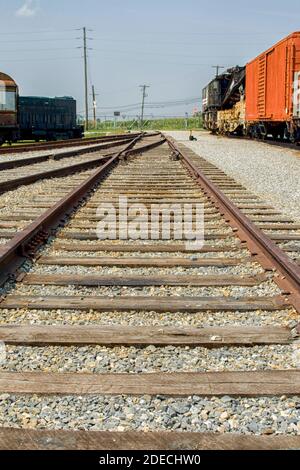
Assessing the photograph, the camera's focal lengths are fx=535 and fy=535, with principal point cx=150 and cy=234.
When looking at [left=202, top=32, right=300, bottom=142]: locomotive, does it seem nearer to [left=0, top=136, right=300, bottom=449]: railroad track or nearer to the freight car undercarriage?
the freight car undercarriage

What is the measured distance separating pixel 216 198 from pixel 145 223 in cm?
162

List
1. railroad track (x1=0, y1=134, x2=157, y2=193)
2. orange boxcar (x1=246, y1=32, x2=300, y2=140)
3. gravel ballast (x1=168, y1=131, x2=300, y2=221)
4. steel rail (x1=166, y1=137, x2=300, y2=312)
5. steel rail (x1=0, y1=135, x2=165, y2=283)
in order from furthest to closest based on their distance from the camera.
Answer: orange boxcar (x1=246, y1=32, x2=300, y2=140) < railroad track (x1=0, y1=134, x2=157, y2=193) < gravel ballast (x1=168, y1=131, x2=300, y2=221) < steel rail (x1=0, y1=135, x2=165, y2=283) < steel rail (x1=166, y1=137, x2=300, y2=312)

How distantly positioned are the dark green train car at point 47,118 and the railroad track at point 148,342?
27.9 m

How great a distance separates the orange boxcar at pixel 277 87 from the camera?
16359 millimetres

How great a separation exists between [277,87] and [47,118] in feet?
59.1

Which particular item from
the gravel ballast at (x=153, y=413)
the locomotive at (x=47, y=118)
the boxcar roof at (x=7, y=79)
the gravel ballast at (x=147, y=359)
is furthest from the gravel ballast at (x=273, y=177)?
the locomotive at (x=47, y=118)

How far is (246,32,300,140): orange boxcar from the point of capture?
1636 centimetres

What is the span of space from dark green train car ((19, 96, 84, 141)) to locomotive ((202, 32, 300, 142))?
989 cm

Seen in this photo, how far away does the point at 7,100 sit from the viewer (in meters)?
23.4

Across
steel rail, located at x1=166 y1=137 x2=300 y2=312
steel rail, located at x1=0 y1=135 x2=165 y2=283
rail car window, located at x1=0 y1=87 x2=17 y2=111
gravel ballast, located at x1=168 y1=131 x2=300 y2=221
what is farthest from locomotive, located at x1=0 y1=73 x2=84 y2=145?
steel rail, located at x1=166 y1=137 x2=300 y2=312

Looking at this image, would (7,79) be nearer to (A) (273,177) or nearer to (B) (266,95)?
(B) (266,95)

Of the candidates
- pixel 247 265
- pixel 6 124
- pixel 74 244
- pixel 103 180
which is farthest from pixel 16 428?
pixel 6 124

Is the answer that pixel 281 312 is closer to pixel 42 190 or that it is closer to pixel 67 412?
pixel 67 412

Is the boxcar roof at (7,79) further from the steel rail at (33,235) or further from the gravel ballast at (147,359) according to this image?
the gravel ballast at (147,359)
